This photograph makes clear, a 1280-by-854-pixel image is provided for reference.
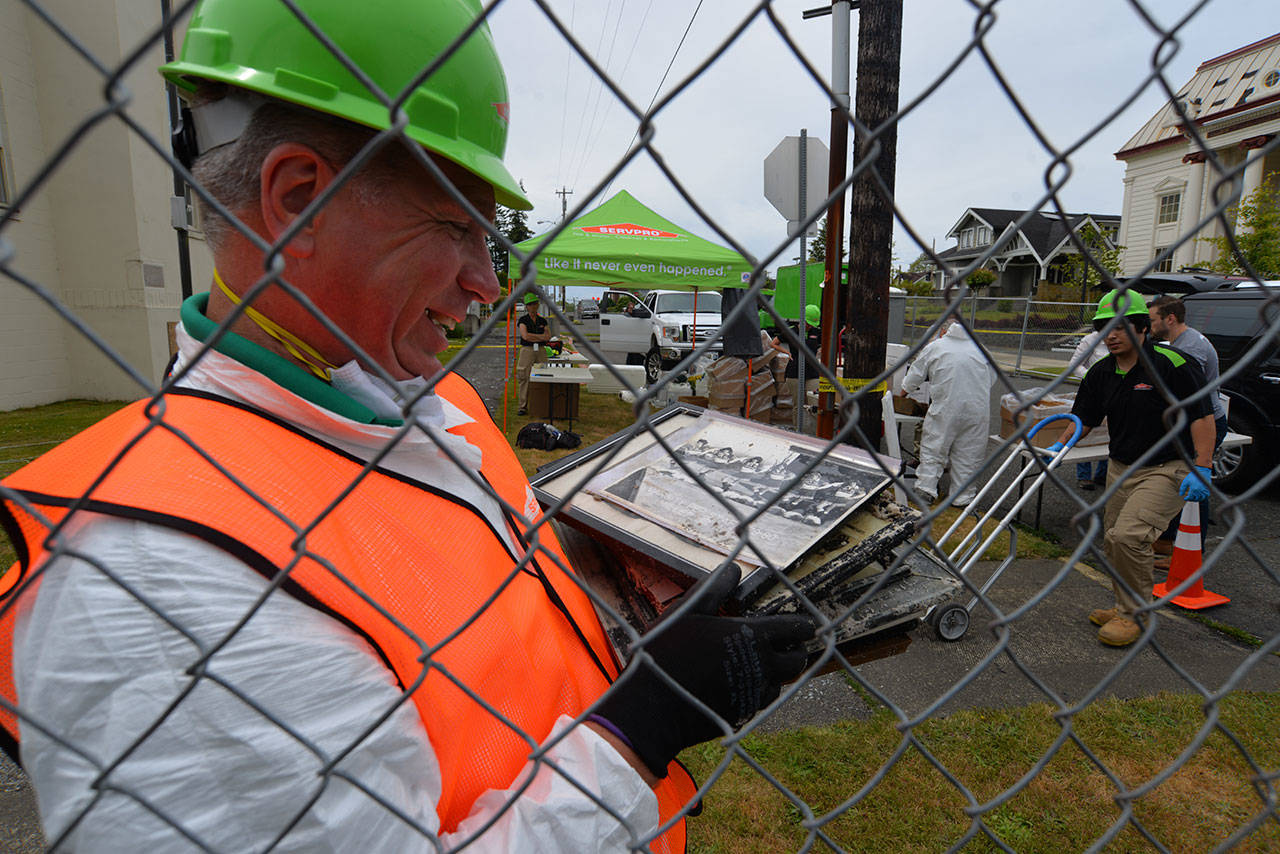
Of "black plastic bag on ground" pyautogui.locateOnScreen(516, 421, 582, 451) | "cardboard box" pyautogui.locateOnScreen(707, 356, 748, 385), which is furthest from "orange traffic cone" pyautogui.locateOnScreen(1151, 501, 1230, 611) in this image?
"black plastic bag on ground" pyautogui.locateOnScreen(516, 421, 582, 451)

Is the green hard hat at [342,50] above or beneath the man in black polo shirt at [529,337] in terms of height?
above

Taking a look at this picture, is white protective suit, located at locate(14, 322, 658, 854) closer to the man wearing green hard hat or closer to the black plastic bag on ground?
the man wearing green hard hat

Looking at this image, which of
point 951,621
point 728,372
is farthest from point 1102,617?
point 728,372

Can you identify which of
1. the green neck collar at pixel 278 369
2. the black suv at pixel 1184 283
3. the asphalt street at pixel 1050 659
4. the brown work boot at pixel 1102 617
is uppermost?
the black suv at pixel 1184 283

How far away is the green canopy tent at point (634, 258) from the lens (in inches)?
356

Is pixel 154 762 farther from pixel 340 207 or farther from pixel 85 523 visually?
pixel 340 207

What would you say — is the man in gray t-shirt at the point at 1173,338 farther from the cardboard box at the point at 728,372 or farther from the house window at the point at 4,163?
the house window at the point at 4,163

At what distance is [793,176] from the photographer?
5.77m

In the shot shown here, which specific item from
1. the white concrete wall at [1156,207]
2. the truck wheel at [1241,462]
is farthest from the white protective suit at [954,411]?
the white concrete wall at [1156,207]

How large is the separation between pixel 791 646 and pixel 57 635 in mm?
1059

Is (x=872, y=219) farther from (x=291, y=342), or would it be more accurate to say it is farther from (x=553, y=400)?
(x=553, y=400)

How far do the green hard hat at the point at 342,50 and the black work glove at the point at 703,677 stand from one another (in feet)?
2.79

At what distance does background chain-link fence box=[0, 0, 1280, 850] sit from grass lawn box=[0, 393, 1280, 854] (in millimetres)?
12

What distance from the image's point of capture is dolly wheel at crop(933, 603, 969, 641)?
4078 millimetres
